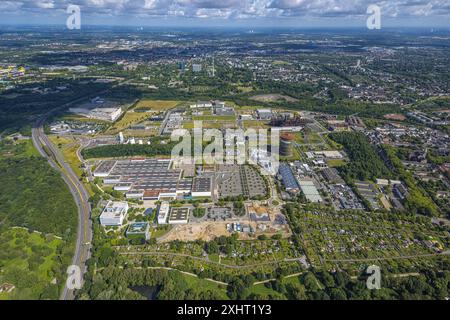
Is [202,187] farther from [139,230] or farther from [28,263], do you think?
[28,263]

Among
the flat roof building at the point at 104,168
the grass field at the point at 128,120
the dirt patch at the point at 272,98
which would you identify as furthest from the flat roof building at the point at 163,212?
the dirt patch at the point at 272,98

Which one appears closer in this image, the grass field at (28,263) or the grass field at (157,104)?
the grass field at (28,263)

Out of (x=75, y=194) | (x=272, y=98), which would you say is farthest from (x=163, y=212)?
(x=272, y=98)

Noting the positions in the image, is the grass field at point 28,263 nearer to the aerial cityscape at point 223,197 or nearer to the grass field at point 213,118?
the aerial cityscape at point 223,197

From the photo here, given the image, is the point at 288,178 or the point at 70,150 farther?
the point at 70,150

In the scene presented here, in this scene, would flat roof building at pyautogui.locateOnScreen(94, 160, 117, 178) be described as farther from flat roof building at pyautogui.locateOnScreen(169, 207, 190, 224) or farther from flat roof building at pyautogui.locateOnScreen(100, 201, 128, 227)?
flat roof building at pyautogui.locateOnScreen(169, 207, 190, 224)

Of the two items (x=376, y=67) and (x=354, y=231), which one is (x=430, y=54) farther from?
(x=354, y=231)
